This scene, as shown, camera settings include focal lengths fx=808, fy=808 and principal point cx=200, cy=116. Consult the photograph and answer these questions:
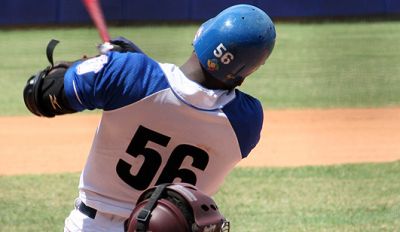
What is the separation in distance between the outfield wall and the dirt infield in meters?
10.7

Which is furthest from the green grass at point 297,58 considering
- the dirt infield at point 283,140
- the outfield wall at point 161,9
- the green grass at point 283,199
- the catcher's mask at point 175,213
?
the catcher's mask at point 175,213

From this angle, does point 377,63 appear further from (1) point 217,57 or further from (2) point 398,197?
(1) point 217,57

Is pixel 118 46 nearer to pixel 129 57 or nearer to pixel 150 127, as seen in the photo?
pixel 129 57

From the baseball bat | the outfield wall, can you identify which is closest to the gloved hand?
the baseball bat

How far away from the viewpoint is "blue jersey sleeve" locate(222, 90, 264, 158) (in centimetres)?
274

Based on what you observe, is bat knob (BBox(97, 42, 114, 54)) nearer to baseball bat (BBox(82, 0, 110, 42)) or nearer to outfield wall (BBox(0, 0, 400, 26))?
baseball bat (BBox(82, 0, 110, 42))

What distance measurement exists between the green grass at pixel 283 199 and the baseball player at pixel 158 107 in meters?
2.68

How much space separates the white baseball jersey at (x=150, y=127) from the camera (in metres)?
2.58

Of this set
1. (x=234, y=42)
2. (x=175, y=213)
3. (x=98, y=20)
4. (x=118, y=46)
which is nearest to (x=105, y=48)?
(x=118, y=46)

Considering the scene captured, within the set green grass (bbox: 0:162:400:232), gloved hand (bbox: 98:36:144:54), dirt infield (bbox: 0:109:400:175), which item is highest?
gloved hand (bbox: 98:36:144:54)

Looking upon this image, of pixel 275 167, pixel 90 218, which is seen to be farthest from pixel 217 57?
pixel 275 167

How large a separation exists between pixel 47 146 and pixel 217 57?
591 cm

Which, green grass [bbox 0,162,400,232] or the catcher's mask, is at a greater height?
the catcher's mask

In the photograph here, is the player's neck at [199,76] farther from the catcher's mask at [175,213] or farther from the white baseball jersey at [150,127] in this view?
the catcher's mask at [175,213]
